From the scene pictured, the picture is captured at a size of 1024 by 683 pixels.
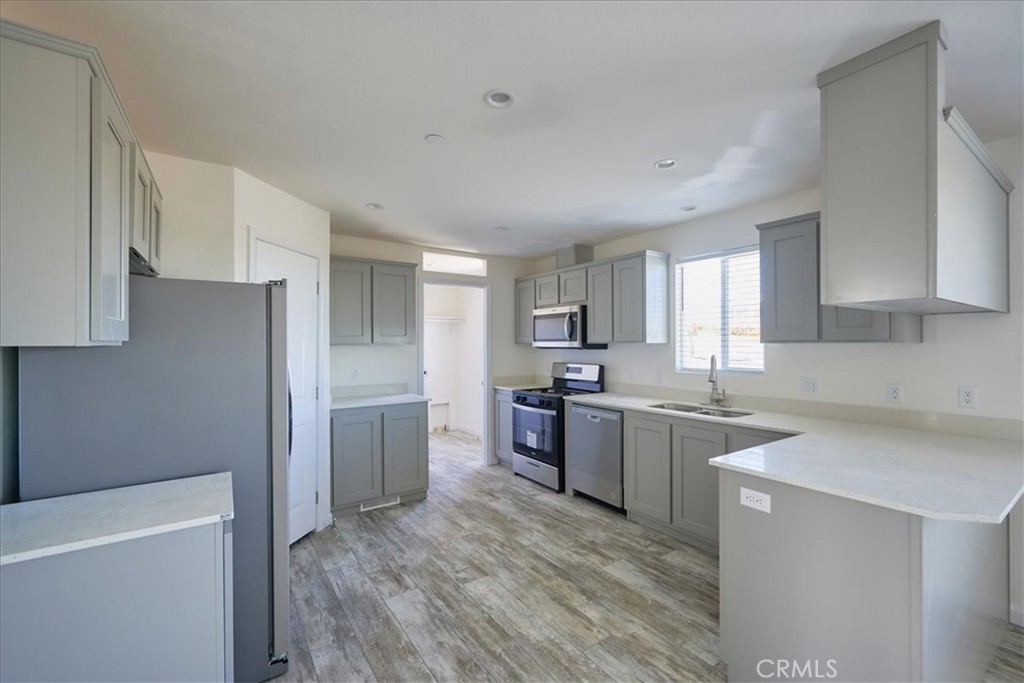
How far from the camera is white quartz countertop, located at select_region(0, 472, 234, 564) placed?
1211 mm

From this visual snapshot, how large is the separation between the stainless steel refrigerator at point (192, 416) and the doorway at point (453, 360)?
4.61m

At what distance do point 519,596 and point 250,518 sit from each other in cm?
153

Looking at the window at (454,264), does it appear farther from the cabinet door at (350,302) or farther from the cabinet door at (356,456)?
the cabinet door at (356,456)

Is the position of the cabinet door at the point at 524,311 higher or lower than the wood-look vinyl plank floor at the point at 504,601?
higher

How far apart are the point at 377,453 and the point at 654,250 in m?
3.21

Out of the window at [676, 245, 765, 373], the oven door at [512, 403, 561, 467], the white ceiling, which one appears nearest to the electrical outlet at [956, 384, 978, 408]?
the window at [676, 245, 765, 373]

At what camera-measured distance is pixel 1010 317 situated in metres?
2.29

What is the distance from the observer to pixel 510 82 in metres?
1.82

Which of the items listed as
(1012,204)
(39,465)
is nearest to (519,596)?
(39,465)

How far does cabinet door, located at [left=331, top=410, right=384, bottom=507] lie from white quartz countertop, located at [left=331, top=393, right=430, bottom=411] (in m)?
0.06

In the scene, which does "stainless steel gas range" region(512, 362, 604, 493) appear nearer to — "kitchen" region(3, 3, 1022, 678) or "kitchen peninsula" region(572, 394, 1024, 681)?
"kitchen" region(3, 3, 1022, 678)

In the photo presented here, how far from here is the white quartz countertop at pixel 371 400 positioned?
375 centimetres

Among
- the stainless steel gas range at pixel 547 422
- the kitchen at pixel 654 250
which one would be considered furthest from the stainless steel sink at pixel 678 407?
the stainless steel gas range at pixel 547 422

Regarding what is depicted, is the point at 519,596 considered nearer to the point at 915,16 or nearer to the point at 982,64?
the point at 915,16
